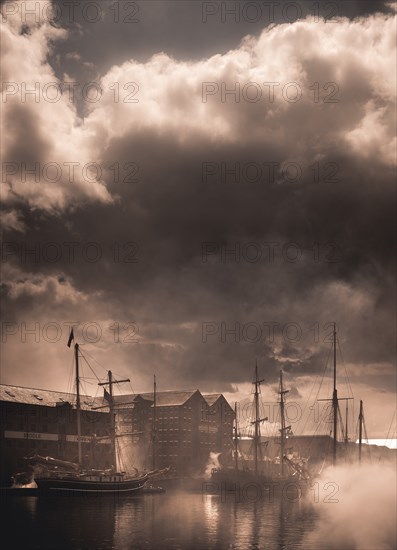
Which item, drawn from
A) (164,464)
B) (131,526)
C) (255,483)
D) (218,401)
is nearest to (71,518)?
(131,526)

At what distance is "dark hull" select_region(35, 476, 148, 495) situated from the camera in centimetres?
6688

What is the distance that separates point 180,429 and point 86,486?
43027 millimetres

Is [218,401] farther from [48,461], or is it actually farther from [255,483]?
[48,461]

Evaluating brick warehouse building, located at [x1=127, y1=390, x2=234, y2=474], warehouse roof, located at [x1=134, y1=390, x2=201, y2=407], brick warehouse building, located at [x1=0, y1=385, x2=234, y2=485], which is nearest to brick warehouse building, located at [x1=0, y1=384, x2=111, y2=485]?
brick warehouse building, located at [x1=0, y1=385, x2=234, y2=485]

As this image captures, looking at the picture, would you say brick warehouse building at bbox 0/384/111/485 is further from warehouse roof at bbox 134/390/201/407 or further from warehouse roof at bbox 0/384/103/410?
warehouse roof at bbox 134/390/201/407

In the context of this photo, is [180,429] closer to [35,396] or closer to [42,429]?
[35,396]

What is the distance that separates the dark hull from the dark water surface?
232 centimetres

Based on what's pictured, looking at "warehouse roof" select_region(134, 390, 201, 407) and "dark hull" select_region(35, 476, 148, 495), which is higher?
"warehouse roof" select_region(134, 390, 201, 407)

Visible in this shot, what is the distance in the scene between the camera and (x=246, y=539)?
37.7 m

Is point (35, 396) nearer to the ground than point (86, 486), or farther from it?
farther from it

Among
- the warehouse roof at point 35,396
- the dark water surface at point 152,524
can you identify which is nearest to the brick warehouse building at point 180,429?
the warehouse roof at point 35,396

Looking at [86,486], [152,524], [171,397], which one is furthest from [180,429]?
[152,524]

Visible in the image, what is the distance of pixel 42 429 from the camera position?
82.0 metres

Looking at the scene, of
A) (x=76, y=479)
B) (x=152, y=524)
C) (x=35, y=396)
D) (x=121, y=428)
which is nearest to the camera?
(x=152, y=524)
